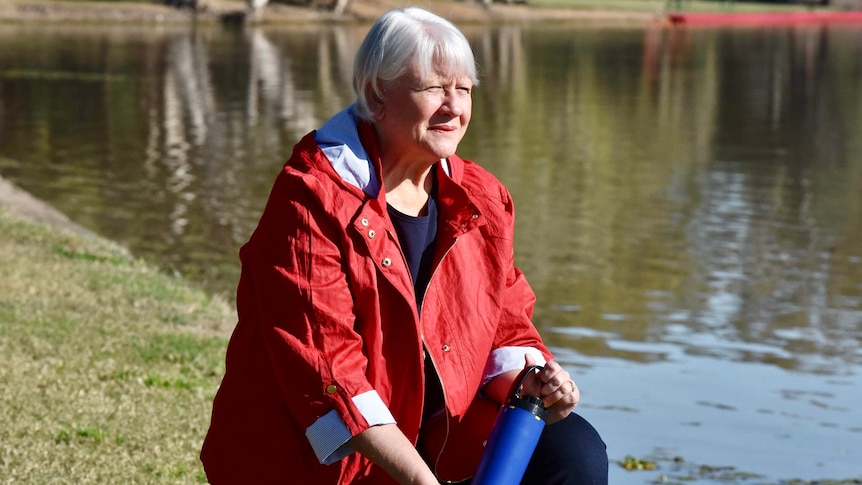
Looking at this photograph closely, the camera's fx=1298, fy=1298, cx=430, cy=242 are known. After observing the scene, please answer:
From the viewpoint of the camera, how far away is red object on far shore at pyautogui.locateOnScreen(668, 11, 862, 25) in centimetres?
6550

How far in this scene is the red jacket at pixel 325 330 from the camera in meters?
2.95

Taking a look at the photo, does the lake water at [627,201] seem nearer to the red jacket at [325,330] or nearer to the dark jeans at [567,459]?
the red jacket at [325,330]

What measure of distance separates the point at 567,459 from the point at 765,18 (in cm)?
6901

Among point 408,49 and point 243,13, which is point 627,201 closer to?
point 408,49

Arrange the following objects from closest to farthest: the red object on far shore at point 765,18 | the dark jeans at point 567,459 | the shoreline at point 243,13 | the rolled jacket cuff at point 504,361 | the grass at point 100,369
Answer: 1. the dark jeans at point 567,459
2. the rolled jacket cuff at point 504,361
3. the grass at point 100,369
4. the shoreline at point 243,13
5. the red object on far shore at point 765,18

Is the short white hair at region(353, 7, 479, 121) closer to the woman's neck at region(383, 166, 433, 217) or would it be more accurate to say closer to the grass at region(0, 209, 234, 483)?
the woman's neck at region(383, 166, 433, 217)

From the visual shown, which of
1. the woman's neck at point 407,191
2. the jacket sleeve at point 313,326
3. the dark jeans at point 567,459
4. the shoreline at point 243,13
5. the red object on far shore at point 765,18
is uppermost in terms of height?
the woman's neck at point 407,191

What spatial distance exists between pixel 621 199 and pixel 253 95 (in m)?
12.5

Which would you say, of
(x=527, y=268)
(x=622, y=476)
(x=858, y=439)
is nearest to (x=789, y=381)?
(x=858, y=439)

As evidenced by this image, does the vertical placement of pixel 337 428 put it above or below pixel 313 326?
below

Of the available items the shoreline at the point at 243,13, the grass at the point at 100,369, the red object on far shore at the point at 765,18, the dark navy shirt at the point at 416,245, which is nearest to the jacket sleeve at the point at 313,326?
the dark navy shirt at the point at 416,245

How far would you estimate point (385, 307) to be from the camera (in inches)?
119

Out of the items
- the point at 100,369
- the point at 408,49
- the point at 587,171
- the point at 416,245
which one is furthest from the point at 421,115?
the point at 587,171

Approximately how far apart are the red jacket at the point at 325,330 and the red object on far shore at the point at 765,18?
6248cm
